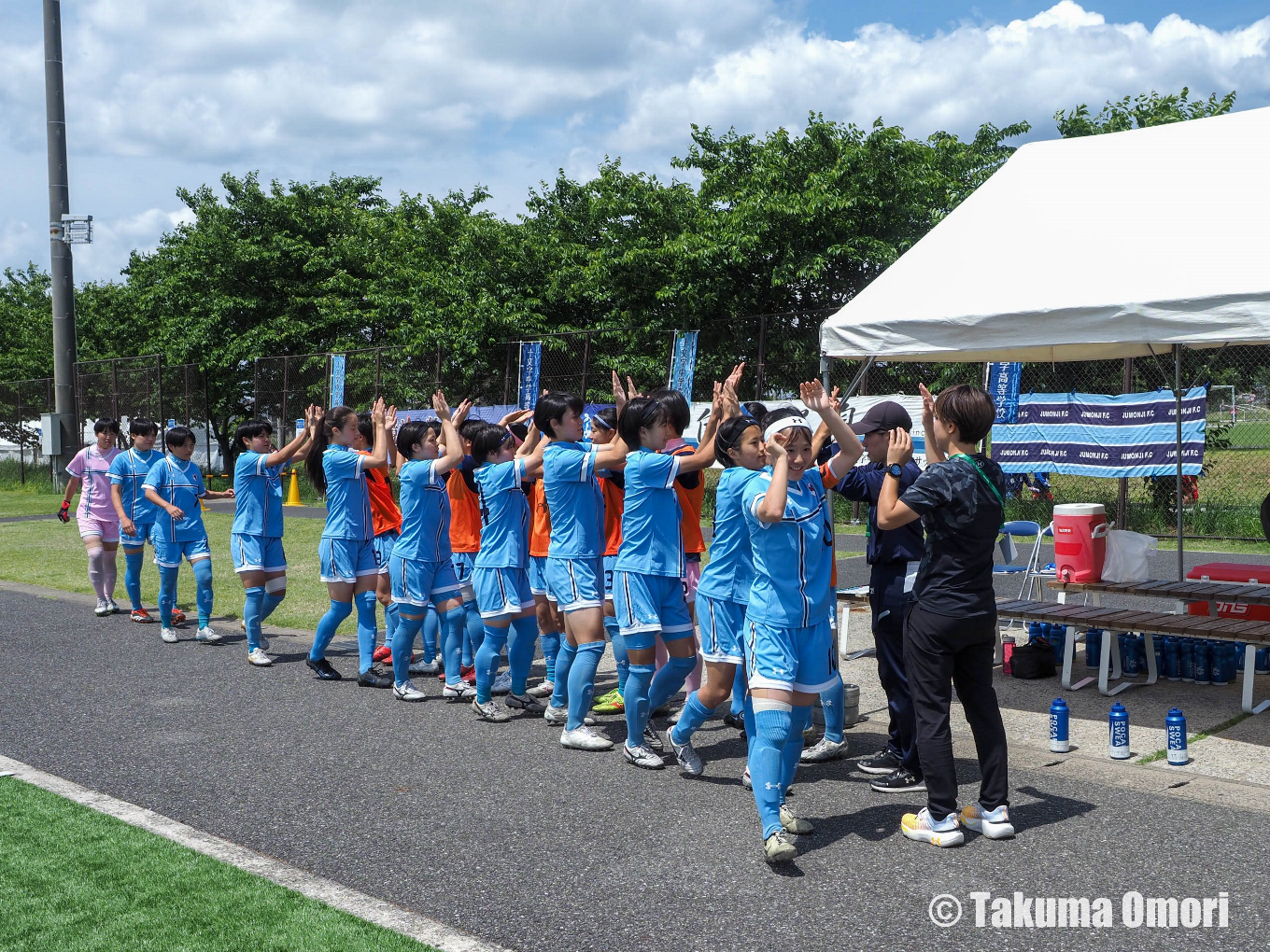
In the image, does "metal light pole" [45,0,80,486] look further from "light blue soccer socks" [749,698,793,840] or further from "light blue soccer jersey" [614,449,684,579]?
"light blue soccer socks" [749,698,793,840]

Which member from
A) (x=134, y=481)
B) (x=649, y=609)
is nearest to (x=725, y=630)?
(x=649, y=609)

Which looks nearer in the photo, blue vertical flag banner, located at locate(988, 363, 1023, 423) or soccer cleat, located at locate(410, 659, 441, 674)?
soccer cleat, located at locate(410, 659, 441, 674)

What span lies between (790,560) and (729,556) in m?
0.53

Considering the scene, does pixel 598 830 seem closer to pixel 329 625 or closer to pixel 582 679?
pixel 582 679

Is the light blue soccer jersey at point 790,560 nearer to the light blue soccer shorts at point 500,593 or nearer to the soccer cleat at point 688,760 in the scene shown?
Answer: the soccer cleat at point 688,760

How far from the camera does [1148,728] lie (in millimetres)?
6078

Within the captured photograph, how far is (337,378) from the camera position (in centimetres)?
2375

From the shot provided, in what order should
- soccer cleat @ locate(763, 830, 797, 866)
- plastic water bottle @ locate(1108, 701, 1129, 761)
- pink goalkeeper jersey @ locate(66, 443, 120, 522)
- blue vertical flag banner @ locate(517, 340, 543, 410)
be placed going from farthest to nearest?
blue vertical flag banner @ locate(517, 340, 543, 410) < pink goalkeeper jersey @ locate(66, 443, 120, 522) < plastic water bottle @ locate(1108, 701, 1129, 761) < soccer cleat @ locate(763, 830, 797, 866)

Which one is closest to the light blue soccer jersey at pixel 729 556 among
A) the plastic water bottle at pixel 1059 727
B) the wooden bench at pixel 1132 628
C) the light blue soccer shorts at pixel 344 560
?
the plastic water bottle at pixel 1059 727

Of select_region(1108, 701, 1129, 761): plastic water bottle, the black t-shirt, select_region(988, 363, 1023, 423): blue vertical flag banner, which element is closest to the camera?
the black t-shirt

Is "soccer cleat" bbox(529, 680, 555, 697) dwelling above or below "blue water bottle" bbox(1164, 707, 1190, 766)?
below

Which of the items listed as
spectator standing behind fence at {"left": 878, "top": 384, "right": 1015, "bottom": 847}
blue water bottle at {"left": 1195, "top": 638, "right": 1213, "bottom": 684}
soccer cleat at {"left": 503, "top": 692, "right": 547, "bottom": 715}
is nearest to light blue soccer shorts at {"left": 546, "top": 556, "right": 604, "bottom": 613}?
soccer cleat at {"left": 503, "top": 692, "right": 547, "bottom": 715}
